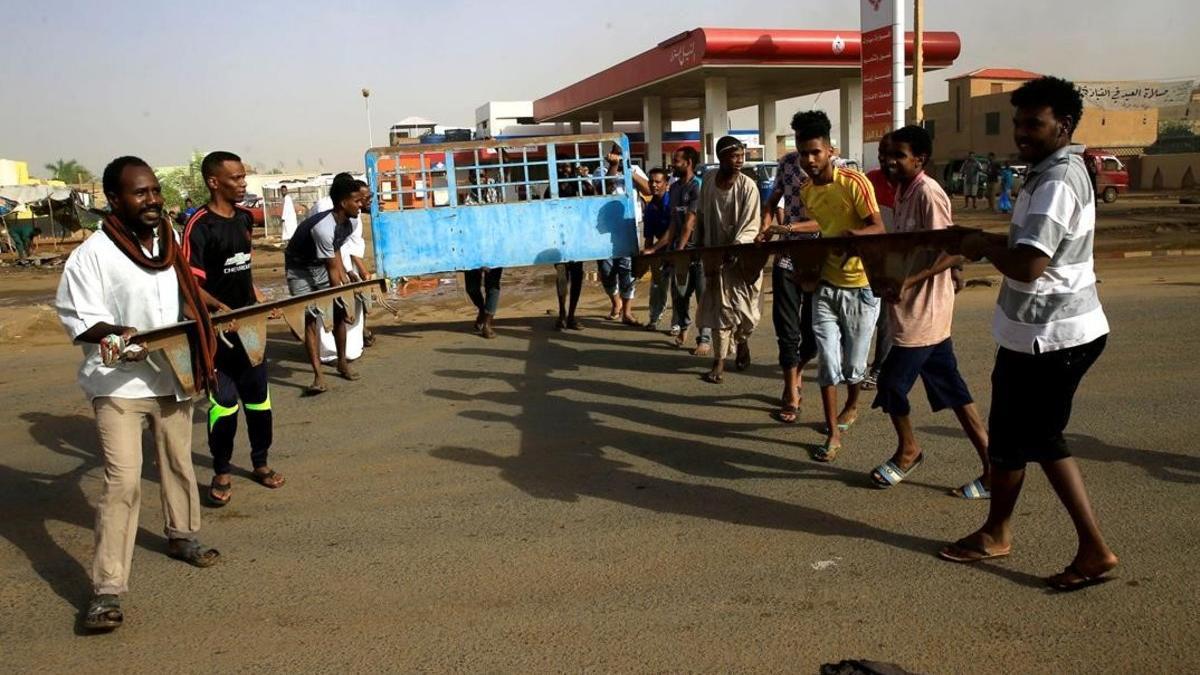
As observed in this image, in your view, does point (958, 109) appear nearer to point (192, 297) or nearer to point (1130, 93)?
point (1130, 93)

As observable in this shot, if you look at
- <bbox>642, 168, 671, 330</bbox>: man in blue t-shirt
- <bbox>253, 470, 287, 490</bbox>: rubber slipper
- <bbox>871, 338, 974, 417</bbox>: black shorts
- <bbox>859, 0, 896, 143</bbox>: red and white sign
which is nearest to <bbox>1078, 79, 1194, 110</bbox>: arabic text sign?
<bbox>859, 0, 896, 143</bbox>: red and white sign

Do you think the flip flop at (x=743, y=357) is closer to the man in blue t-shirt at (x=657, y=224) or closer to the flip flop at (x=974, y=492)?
the man in blue t-shirt at (x=657, y=224)

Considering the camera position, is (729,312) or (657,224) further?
(657,224)

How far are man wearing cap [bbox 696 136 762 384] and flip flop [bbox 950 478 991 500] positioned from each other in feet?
8.71

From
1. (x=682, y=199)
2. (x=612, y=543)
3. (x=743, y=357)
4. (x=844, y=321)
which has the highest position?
(x=682, y=199)

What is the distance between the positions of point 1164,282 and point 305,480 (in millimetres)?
10904

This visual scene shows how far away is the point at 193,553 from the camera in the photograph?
14.1 feet

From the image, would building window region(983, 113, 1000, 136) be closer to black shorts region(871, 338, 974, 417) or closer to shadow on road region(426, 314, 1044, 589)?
shadow on road region(426, 314, 1044, 589)

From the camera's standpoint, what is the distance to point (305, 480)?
553 cm

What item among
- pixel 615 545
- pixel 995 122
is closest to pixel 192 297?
pixel 615 545

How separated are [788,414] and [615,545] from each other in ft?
7.61

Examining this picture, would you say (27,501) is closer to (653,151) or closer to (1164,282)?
(1164,282)

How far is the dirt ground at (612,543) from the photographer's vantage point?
3.35m

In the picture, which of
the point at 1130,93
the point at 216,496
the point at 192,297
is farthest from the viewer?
the point at 1130,93
